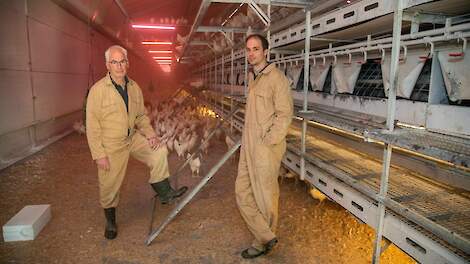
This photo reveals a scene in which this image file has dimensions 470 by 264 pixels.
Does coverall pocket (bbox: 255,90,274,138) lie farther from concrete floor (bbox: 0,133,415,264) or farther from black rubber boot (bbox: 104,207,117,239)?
black rubber boot (bbox: 104,207,117,239)

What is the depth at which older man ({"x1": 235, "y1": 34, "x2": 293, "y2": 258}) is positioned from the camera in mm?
2723

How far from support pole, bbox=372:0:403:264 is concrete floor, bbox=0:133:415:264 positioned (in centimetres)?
74

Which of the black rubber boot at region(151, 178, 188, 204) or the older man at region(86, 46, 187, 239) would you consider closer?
the older man at region(86, 46, 187, 239)

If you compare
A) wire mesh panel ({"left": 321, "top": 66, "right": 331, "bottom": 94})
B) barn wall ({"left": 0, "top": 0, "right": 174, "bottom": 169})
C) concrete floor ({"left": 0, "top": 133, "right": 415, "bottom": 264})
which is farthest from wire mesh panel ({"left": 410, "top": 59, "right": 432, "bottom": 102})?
barn wall ({"left": 0, "top": 0, "right": 174, "bottom": 169})

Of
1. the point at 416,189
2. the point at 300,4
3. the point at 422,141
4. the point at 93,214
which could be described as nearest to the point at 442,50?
the point at 422,141

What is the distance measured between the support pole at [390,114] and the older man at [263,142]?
814 mm

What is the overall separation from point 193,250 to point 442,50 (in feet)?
9.18

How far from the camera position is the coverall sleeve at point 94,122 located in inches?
127

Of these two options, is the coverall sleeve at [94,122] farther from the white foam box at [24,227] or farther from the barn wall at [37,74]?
the barn wall at [37,74]

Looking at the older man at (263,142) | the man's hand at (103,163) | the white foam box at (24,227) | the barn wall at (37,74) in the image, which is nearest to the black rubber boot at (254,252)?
the older man at (263,142)

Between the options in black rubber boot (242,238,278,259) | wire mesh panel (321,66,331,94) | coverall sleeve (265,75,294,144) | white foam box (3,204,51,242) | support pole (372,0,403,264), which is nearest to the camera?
support pole (372,0,403,264)

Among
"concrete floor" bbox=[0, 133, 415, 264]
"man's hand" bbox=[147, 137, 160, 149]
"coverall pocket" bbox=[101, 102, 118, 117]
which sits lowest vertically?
"concrete floor" bbox=[0, 133, 415, 264]

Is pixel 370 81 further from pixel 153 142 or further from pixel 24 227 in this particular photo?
pixel 24 227

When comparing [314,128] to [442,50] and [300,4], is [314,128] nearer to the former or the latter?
[300,4]
